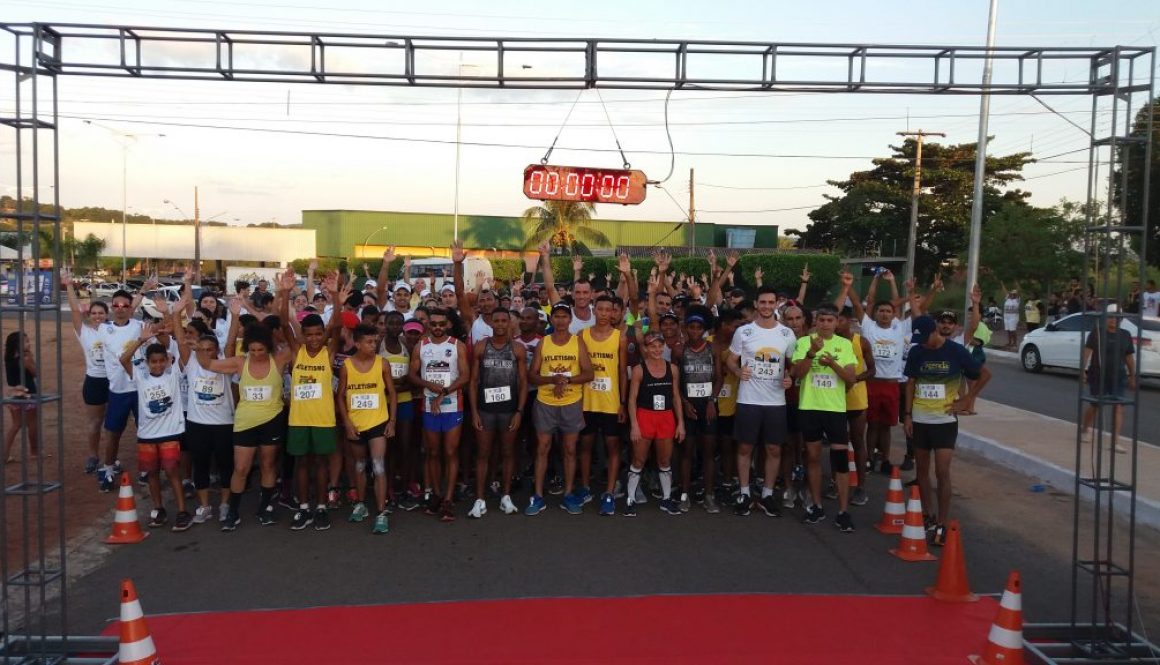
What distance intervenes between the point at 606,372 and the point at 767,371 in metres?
1.47

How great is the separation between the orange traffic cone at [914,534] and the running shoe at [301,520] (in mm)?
4935

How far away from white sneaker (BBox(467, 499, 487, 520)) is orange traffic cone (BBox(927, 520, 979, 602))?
3.78 meters

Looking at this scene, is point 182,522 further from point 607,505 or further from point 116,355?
point 607,505

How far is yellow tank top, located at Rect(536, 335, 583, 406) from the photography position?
763cm

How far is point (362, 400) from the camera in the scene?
7.24 m

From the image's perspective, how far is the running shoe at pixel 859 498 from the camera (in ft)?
A: 26.9

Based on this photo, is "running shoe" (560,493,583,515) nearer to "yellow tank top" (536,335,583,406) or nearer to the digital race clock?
"yellow tank top" (536,335,583,406)

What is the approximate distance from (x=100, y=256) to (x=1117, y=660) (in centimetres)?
7177

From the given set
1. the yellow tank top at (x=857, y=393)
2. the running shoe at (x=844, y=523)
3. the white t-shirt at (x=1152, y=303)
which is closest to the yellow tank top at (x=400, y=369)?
the running shoe at (x=844, y=523)

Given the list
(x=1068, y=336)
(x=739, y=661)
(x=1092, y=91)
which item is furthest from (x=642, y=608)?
(x=1068, y=336)

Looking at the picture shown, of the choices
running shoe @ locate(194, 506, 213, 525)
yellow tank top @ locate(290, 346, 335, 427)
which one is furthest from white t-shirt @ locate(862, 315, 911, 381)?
running shoe @ locate(194, 506, 213, 525)

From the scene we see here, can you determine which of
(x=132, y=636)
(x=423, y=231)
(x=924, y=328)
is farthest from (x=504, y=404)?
(x=423, y=231)

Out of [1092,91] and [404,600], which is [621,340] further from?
[1092,91]

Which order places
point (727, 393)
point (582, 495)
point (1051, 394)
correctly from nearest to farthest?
point (582, 495) < point (727, 393) < point (1051, 394)
